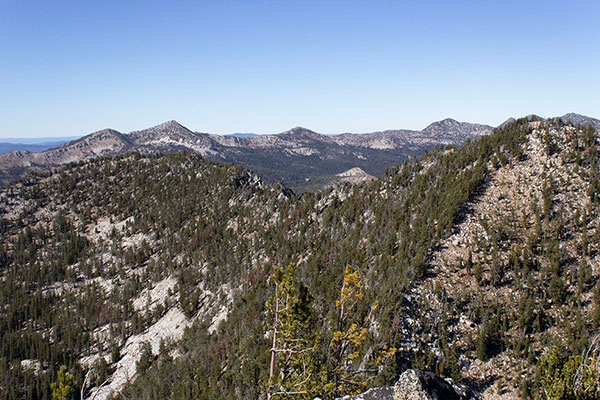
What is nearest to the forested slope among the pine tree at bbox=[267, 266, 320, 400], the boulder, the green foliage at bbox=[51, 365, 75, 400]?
the pine tree at bbox=[267, 266, 320, 400]

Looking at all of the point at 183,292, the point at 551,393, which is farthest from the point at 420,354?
the point at 183,292

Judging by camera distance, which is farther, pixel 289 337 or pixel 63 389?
pixel 289 337

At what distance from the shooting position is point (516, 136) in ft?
248

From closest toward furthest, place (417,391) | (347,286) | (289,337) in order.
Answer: (417,391) → (289,337) → (347,286)

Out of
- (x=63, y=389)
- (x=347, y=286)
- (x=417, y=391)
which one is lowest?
(x=63, y=389)

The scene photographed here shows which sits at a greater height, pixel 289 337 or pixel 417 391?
pixel 417 391

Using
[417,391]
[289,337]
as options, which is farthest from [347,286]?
[417,391]

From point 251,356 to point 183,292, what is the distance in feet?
189

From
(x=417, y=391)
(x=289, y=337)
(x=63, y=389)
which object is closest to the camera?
(x=417, y=391)

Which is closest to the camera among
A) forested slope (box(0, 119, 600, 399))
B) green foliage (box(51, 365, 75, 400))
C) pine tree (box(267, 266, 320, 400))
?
green foliage (box(51, 365, 75, 400))

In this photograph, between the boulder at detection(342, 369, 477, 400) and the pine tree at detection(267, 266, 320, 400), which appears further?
the pine tree at detection(267, 266, 320, 400)

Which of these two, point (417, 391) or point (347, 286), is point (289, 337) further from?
point (417, 391)

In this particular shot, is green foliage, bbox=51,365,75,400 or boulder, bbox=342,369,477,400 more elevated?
boulder, bbox=342,369,477,400

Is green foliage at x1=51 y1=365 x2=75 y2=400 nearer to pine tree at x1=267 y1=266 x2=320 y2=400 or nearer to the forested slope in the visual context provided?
the forested slope
